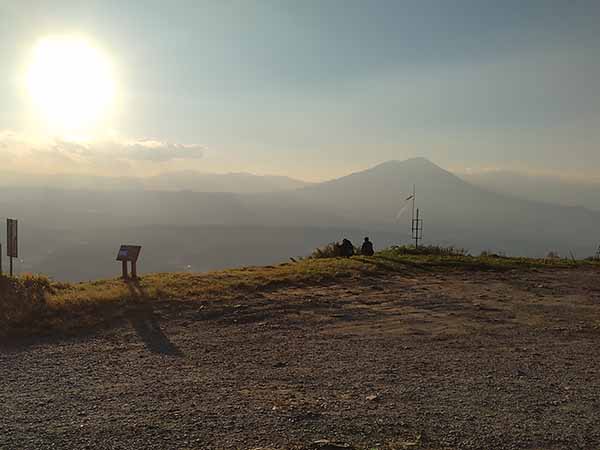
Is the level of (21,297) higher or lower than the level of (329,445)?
higher

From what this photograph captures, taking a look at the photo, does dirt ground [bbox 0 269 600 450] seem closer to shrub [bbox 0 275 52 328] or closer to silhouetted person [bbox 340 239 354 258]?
shrub [bbox 0 275 52 328]

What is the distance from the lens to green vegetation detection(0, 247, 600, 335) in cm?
826

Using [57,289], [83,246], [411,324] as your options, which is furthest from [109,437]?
[83,246]

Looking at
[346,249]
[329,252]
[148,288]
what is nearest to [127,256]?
[148,288]

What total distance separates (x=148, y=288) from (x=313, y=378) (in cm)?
616

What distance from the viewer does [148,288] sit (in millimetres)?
10602

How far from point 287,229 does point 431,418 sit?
168 m

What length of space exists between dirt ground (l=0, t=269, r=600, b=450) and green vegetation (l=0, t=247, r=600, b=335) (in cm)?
54

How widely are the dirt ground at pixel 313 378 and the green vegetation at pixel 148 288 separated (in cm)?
54

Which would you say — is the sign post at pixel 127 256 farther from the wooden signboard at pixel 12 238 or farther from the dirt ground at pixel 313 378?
the dirt ground at pixel 313 378

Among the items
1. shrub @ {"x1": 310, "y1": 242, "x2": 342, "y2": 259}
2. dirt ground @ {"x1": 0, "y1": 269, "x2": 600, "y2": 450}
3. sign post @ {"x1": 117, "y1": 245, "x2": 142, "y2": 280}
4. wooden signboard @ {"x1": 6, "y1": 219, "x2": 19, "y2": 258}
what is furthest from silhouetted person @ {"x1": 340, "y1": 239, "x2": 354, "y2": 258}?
wooden signboard @ {"x1": 6, "y1": 219, "x2": 19, "y2": 258}

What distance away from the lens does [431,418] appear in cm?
448

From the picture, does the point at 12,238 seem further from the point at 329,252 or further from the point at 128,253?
the point at 329,252

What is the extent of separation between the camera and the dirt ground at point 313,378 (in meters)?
4.16
